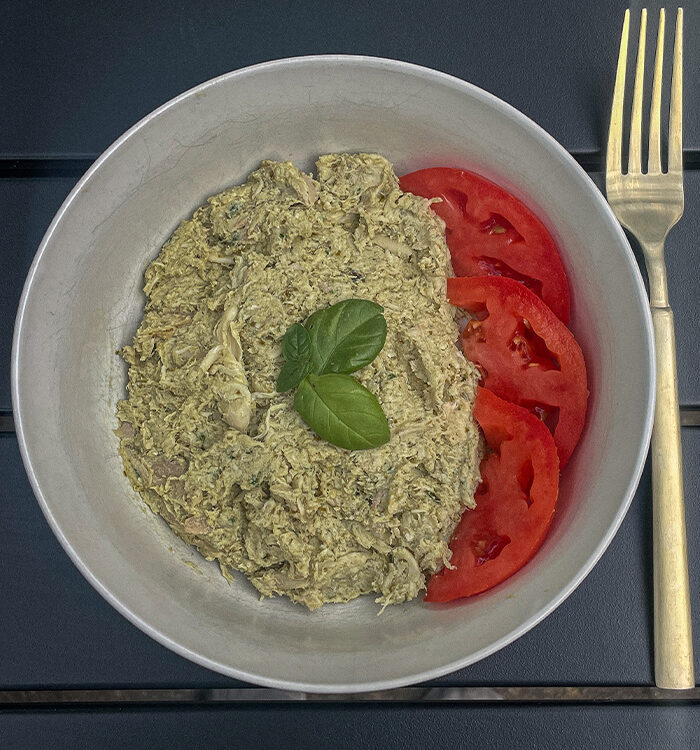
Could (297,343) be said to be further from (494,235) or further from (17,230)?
(17,230)

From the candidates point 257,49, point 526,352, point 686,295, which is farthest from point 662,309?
point 257,49

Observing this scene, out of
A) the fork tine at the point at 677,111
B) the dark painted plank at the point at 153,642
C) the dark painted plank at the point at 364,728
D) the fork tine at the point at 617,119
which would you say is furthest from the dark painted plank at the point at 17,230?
the fork tine at the point at 677,111

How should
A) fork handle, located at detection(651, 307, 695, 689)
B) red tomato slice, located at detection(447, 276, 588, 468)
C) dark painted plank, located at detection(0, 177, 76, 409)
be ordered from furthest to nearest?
1. dark painted plank, located at detection(0, 177, 76, 409)
2. fork handle, located at detection(651, 307, 695, 689)
3. red tomato slice, located at detection(447, 276, 588, 468)

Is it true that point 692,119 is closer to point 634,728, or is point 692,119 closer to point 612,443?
point 612,443

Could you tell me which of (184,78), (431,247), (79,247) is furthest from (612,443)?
(184,78)

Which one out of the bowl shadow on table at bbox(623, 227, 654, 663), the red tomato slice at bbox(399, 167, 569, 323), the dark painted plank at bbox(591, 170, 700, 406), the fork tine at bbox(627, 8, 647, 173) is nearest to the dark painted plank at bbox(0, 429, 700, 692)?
the bowl shadow on table at bbox(623, 227, 654, 663)

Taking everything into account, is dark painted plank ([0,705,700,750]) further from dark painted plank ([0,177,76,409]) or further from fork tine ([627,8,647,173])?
fork tine ([627,8,647,173])
